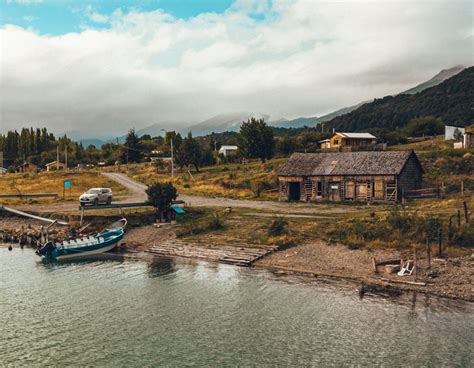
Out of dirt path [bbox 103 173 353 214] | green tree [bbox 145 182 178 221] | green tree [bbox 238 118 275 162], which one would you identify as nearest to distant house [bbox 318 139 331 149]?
green tree [bbox 238 118 275 162]

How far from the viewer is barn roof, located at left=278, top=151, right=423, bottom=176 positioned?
57.8m

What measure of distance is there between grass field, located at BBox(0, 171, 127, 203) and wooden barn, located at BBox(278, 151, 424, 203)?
29001 mm

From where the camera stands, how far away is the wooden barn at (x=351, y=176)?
56875 mm

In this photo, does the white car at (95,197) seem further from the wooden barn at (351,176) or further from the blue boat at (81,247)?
the wooden barn at (351,176)

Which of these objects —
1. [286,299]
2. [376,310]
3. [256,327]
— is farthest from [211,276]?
[376,310]

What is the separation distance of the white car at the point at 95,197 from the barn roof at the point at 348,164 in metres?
22.8

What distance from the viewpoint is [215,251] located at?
42062 millimetres

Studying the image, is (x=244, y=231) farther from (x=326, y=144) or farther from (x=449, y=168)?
(x=326, y=144)

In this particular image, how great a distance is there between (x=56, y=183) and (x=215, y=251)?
60818 mm

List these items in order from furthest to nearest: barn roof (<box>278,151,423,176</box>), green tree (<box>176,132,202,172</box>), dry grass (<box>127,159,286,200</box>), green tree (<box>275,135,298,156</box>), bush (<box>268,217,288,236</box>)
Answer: green tree (<box>275,135,298,156</box>) < green tree (<box>176,132,202,172</box>) < dry grass (<box>127,159,286,200</box>) < barn roof (<box>278,151,423,176</box>) < bush (<box>268,217,288,236</box>)

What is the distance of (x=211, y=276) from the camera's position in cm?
3562

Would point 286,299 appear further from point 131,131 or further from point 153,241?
point 131,131

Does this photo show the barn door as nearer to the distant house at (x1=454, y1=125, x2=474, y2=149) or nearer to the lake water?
the lake water

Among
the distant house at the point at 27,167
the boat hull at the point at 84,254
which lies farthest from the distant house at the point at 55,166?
the boat hull at the point at 84,254
